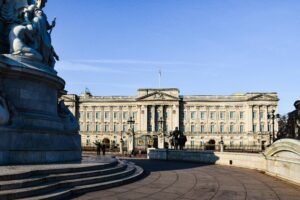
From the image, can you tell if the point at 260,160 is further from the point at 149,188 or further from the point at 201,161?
the point at 149,188

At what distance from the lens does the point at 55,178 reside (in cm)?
977

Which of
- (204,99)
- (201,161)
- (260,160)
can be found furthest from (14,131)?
(204,99)

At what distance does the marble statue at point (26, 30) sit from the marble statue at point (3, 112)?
7.31 feet

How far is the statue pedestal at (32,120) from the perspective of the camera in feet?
37.5

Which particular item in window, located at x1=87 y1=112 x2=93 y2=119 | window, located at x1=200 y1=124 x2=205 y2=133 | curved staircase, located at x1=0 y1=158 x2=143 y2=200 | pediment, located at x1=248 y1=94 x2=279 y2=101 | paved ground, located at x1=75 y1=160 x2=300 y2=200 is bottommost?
window, located at x1=200 y1=124 x2=205 y2=133

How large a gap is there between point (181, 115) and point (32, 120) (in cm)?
9384

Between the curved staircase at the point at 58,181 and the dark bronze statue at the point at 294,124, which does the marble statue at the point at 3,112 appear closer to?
the curved staircase at the point at 58,181

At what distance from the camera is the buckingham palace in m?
103

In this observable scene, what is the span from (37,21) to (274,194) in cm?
1044

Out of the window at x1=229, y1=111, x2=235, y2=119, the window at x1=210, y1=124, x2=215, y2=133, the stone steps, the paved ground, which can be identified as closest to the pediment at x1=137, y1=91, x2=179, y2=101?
the window at x1=210, y1=124, x2=215, y2=133

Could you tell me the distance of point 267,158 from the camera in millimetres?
18531

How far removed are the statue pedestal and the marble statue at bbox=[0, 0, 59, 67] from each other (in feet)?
1.96

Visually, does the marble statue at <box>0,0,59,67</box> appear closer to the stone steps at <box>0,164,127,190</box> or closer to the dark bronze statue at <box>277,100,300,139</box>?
the stone steps at <box>0,164,127,190</box>

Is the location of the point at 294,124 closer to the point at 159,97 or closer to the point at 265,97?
the point at 265,97
